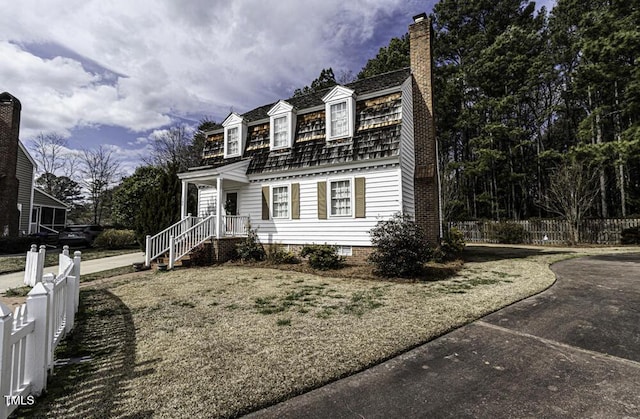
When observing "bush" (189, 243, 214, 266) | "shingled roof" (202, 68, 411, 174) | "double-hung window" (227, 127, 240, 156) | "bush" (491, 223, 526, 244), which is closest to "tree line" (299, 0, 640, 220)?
"bush" (491, 223, 526, 244)

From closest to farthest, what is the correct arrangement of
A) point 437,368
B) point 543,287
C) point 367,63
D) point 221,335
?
1. point 437,368
2. point 221,335
3. point 543,287
4. point 367,63

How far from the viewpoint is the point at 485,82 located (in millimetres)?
25812

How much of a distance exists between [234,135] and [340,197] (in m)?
6.78

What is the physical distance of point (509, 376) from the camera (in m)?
3.37

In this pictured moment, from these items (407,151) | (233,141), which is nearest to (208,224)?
(233,141)

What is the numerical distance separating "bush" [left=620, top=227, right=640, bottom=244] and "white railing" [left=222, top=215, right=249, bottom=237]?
21391mm

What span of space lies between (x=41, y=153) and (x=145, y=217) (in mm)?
34038

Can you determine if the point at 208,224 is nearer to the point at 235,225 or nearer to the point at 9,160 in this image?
the point at 235,225

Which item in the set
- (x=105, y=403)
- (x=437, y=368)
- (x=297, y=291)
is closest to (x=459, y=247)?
(x=297, y=291)

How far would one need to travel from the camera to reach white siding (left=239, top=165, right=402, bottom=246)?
10531mm

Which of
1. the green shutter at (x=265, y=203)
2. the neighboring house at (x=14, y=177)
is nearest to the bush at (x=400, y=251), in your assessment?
the green shutter at (x=265, y=203)

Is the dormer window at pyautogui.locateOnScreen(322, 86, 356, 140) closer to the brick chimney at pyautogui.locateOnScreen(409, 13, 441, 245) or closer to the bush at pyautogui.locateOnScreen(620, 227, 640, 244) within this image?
the brick chimney at pyautogui.locateOnScreen(409, 13, 441, 245)

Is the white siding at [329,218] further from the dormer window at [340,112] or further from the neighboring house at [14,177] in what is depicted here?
the neighboring house at [14,177]

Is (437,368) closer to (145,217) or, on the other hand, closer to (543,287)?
(543,287)
